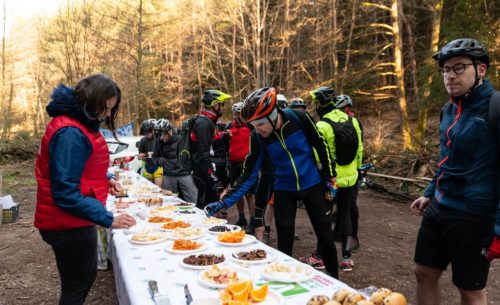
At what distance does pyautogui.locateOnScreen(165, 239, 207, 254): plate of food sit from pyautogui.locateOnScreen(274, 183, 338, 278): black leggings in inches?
35.8

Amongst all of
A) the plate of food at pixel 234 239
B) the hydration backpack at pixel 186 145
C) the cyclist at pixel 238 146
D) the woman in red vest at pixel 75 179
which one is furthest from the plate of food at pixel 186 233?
the cyclist at pixel 238 146

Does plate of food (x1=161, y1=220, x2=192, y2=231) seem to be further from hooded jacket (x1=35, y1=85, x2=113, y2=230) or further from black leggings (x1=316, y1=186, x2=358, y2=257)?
black leggings (x1=316, y1=186, x2=358, y2=257)

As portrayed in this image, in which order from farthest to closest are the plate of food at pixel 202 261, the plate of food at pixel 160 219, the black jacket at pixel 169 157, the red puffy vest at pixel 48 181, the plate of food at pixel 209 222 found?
the black jacket at pixel 169 157 → the plate of food at pixel 160 219 → the plate of food at pixel 209 222 → the plate of food at pixel 202 261 → the red puffy vest at pixel 48 181

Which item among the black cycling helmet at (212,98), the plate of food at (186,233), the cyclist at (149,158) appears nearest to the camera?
the plate of food at (186,233)

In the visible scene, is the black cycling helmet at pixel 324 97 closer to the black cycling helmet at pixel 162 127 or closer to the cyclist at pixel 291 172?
the cyclist at pixel 291 172

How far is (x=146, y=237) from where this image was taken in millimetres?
2885

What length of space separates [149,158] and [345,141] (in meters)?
4.15

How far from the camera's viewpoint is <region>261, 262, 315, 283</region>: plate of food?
2.01m

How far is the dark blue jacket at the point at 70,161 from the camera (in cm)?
203

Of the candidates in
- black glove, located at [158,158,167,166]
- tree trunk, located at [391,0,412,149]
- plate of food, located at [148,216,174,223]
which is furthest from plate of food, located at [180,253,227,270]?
tree trunk, located at [391,0,412,149]

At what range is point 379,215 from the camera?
7691mm

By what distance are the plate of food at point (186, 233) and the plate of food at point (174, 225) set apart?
103mm

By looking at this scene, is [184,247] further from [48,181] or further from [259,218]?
[259,218]

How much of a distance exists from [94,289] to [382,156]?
9.29m
